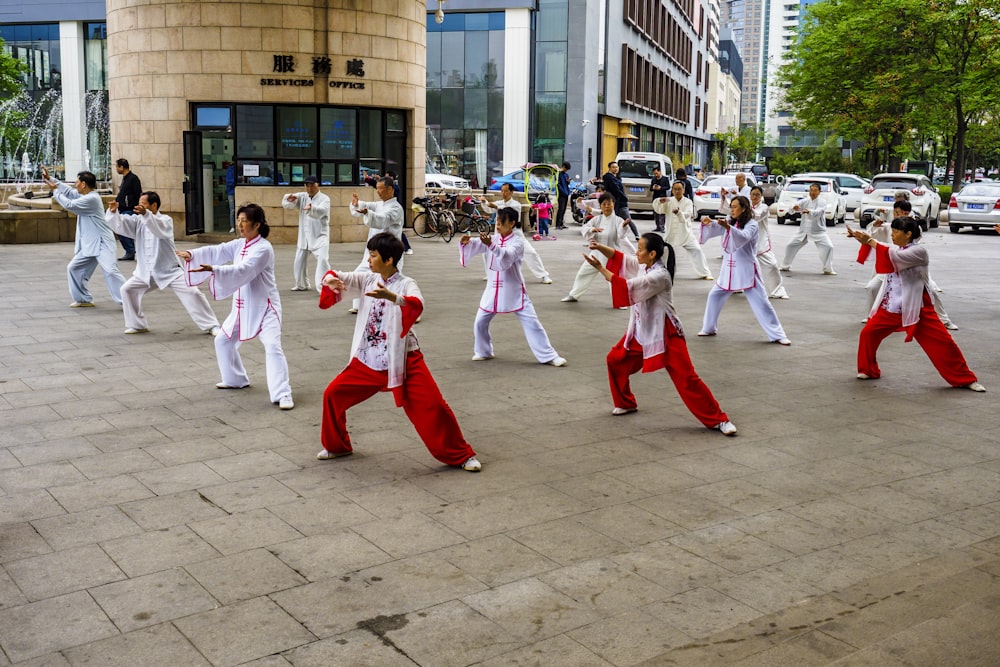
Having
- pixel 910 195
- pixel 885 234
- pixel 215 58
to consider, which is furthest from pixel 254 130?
pixel 910 195

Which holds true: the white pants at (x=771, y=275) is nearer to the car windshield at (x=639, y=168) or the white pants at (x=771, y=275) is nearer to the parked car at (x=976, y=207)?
the parked car at (x=976, y=207)

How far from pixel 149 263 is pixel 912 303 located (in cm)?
718

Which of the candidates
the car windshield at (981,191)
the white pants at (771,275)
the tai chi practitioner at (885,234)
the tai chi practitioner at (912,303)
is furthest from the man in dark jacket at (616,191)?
the car windshield at (981,191)

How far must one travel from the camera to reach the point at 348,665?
388cm

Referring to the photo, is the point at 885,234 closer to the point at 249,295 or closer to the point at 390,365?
the point at 249,295

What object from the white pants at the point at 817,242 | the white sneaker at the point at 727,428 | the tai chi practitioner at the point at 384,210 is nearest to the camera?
the white sneaker at the point at 727,428

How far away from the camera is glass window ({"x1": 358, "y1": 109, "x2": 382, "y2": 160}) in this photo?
20750mm

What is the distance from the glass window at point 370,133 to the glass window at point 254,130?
1.76 m

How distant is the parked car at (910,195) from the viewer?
2859 cm

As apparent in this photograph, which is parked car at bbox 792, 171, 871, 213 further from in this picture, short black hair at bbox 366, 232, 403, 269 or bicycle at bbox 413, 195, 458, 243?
short black hair at bbox 366, 232, 403, 269

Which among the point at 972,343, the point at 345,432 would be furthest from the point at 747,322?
the point at 345,432

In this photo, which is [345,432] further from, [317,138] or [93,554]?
[317,138]

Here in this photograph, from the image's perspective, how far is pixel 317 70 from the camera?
1969 cm

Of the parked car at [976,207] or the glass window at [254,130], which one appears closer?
the glass window at [254,130]
